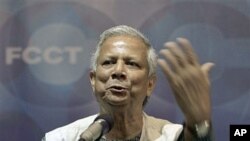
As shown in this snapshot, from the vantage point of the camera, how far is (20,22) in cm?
196

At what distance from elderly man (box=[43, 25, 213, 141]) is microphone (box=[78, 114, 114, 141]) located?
127 mm

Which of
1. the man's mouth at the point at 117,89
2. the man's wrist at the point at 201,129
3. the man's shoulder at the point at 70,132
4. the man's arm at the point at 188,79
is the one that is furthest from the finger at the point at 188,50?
the man's shoulder at the point at 70,132

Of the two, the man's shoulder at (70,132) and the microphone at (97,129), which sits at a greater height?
the microphone at (97,129)

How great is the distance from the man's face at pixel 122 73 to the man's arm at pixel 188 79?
29 cm

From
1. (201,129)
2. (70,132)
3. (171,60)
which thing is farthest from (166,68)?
(70,132)

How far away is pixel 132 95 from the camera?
137 cm

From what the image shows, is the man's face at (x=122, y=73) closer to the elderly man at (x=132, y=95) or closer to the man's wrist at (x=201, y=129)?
the elderly man at (x=132, y=95)

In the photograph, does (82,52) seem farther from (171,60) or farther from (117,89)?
(171,60)

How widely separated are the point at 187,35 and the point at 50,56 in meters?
0.53

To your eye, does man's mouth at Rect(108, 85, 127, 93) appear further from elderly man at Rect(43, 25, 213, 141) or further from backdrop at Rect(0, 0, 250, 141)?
backdrop at Rect(0, 0, 250, 141)

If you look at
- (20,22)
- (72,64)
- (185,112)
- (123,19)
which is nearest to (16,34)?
(20,22)

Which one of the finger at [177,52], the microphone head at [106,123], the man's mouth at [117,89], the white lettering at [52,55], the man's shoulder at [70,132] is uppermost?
the white lettering at [52,55]

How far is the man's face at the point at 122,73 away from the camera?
1.34 metres

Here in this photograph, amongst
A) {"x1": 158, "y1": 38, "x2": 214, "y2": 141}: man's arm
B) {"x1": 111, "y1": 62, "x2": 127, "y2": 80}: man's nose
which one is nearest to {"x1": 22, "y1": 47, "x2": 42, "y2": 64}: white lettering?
{"x1": 111, "y1": 62, "x2": 127, "y2": 80}: man's nose
